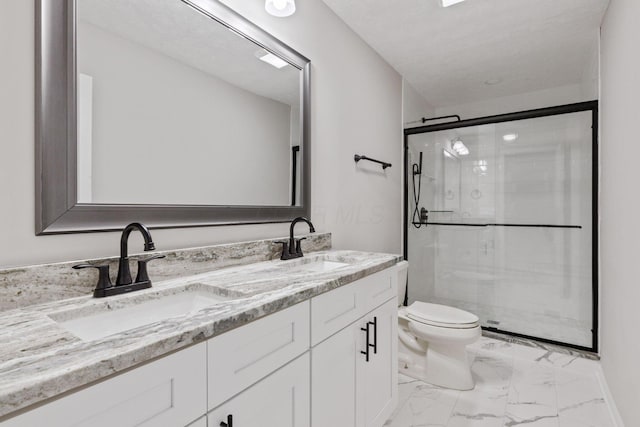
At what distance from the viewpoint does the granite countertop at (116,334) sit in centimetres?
52

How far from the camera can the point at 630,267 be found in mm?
1513

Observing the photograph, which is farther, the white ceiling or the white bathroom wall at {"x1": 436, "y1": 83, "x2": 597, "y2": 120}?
the white bathroom wall at {"x1": 436, "y1": 83, "x2": 597, "y2": 120}

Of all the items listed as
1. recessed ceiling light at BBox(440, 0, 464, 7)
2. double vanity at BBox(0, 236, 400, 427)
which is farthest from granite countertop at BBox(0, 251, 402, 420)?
recessed ceiling light at BBox(440, 0, 464, 7)

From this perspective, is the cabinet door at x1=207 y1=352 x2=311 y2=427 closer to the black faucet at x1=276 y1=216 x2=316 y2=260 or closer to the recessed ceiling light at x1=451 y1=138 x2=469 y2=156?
the black faucet at x1=276 y1=216 x2=316 y2=260

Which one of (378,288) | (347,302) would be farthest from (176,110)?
(378,288)

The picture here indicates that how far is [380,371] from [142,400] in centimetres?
120

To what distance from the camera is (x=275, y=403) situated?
949 mm

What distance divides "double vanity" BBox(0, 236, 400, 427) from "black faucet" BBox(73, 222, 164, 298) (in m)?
0.03

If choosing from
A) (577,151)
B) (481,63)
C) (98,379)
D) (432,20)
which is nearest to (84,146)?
(98,379)

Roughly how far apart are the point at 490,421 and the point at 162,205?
192 cm

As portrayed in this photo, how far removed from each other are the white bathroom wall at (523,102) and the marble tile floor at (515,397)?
2296 mm

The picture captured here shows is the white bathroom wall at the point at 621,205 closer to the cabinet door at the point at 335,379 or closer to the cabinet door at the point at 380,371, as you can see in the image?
the cabinet door at the point at 380,371

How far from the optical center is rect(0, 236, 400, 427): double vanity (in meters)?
0.56

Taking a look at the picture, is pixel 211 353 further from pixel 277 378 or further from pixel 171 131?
pixel 171 131
